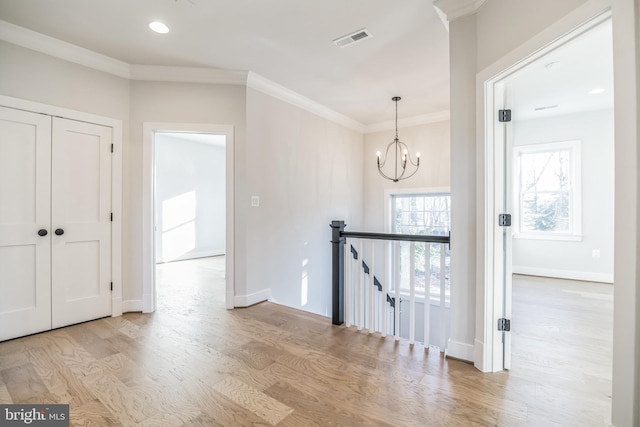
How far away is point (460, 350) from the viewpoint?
2.19 meters

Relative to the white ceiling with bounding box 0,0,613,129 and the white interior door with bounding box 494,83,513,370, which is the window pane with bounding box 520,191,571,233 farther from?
the white interior door with bounding box 494,83,513,370

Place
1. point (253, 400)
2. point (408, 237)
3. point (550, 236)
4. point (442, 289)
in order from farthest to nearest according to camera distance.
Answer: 1. point (550, 236)
2. point (408, 237)
3. point (442, 289)
4. point (253, 400)

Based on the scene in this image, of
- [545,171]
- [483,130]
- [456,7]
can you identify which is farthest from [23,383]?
[545,171]

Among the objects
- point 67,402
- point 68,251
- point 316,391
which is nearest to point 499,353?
point 316,391

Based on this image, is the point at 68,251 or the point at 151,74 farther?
the point at 151,74

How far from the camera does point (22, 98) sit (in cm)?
253

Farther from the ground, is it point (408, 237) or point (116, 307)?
point (408, 237)

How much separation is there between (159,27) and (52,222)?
208 centimetres

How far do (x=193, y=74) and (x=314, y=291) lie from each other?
11.0ft

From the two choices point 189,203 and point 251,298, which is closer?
point 251,298

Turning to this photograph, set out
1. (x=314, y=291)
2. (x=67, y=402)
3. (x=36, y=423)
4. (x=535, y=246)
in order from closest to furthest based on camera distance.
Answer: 1. (x=36, y=423)
2. (x=67, y=402)
3. (x=314, y=291)
4. (x=535, y=246)

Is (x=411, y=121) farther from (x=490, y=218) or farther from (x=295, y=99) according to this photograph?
(x=490, y=218)

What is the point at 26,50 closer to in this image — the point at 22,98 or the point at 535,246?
the point at 22,98

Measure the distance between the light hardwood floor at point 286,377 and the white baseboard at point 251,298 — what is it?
1.22ft
